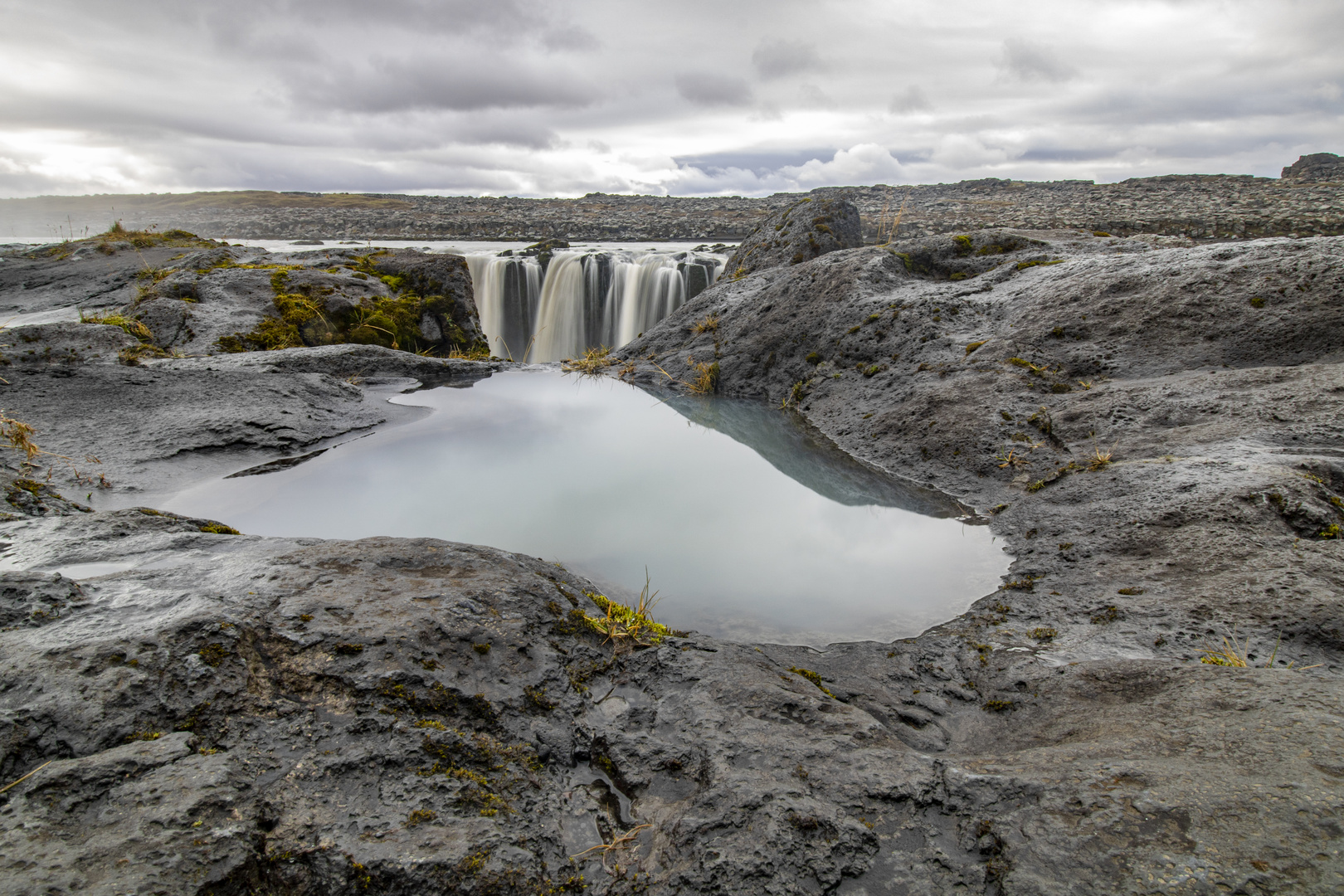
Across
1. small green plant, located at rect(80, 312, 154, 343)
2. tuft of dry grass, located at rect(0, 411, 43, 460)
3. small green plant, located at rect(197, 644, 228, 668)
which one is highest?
small green plant, located at rect(80, 312, 154, 343)

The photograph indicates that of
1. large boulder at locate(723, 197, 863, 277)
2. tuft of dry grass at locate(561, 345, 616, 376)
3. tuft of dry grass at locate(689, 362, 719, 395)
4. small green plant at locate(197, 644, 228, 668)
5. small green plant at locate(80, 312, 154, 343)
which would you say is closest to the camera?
small green plant at locate(197, 644, 228, 668)

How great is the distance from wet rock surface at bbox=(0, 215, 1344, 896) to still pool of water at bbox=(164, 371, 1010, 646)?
0.40m

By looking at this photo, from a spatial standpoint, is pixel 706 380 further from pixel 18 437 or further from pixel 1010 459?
pixel 18 437

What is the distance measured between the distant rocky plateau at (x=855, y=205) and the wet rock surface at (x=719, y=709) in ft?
29.5

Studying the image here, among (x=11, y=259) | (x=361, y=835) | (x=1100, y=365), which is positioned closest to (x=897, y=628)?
(x=361, y=835)

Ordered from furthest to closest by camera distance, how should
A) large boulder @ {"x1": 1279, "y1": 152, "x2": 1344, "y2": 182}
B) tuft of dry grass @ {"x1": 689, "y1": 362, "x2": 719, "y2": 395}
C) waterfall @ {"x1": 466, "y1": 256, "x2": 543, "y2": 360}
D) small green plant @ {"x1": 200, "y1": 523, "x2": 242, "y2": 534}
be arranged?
large boulder @ {"x1": 1279, "y1": 152, "x2": 1344, "y2": 182}, waterfall @ {"x1": 466, "y1": 256, "x2": 543, "y2": 360}, tuft of dry grass @ {"x1": 689, "y1": 362, "x2": 719, "y2": 395}, small green plant @ {"x1": 200, "y1": 523, "x2": 242, "y2": 534}

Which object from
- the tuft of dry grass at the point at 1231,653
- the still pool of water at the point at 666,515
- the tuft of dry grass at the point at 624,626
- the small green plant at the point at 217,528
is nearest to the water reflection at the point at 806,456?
the still pool of water at the point at 666,515

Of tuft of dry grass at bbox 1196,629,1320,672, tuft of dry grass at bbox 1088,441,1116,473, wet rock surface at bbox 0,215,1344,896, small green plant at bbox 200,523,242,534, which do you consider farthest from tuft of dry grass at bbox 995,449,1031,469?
small green plant at bbox 200,523,242,534

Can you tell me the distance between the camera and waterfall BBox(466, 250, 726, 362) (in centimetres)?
1712

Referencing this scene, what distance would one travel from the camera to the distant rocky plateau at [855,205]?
20359mm

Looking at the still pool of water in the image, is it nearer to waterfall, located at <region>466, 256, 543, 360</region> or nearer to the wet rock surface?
the wet rock surface

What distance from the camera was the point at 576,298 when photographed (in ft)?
57.8

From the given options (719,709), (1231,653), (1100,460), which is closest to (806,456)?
(1100,460)

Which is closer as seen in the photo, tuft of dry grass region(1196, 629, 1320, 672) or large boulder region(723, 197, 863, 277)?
tuft of dry grass region(1196, 629, 1320, 672)
